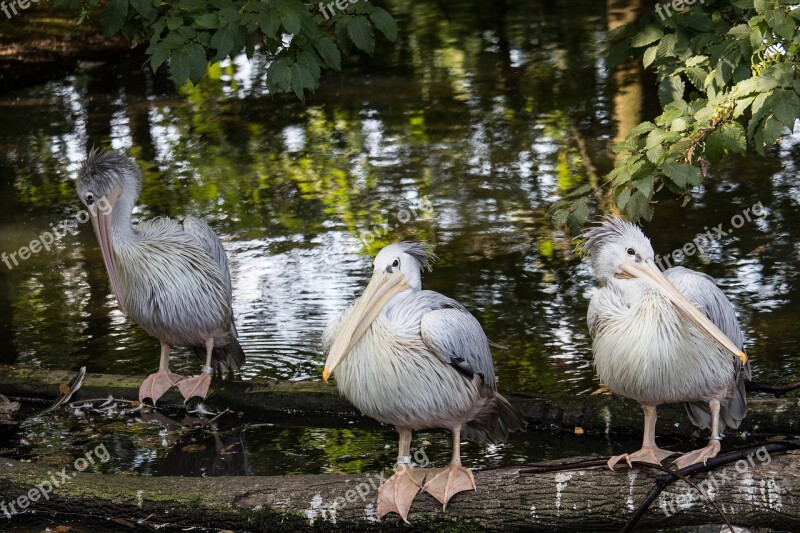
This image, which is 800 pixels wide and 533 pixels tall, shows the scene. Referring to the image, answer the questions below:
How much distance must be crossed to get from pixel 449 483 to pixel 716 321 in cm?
136

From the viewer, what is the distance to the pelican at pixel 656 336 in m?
4.83

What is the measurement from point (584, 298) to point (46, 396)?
135 inches

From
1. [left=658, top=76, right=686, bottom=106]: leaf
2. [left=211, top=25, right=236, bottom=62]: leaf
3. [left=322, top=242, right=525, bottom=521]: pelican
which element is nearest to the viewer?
[left=322, top=242, right=525, bottom=521]: pelican

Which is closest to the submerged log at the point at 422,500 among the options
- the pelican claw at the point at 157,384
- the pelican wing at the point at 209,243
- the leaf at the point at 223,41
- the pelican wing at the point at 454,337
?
the pelican wing at the point at 454,337

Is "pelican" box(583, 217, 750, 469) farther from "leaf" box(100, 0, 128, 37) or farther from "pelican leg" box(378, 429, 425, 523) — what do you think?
"leaf" box(100, 0, 128, 37)

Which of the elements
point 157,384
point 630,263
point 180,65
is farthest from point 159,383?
point 630,263

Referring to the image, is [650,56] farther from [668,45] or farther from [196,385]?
[196,385]

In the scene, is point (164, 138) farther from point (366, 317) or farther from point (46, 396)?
point (366, 317)

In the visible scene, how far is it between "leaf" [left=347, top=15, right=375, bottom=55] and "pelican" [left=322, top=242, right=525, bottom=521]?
111 cm

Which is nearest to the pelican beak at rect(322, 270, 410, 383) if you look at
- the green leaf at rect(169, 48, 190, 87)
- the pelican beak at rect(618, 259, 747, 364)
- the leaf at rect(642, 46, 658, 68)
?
the pelican beak at rect(618, 259, 747, 364)

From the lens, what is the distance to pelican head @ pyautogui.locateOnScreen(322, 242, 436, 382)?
467 cm

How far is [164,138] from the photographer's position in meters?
12.3

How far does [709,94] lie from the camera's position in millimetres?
5086

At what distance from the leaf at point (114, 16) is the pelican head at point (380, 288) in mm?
1766
